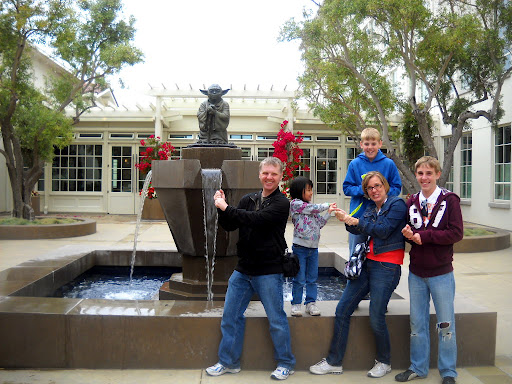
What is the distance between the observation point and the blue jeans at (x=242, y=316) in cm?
338

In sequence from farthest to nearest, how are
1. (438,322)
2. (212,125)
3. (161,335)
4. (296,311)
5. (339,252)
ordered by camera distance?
1. (339,252)
2. (212,125)
3. (296,311)
4. (161,335)
5. (438,322)

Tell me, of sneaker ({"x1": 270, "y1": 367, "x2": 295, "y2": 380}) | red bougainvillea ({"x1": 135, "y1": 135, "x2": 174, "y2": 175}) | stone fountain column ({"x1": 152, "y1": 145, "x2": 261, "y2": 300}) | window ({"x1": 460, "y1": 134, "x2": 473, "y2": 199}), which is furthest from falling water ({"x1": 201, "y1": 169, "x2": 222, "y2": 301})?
window ({"x1": 460, "y1": 134, "x2": 473, "y2": 199})

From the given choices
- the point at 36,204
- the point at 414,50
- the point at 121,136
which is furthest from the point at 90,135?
the point at 414,50

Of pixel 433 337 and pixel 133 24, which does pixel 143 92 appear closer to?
pixel 133 24

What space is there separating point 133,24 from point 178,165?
889 cm

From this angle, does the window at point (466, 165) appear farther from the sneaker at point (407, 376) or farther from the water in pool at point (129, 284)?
the sneaker at point (407, 376)

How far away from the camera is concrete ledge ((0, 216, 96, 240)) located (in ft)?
35.2

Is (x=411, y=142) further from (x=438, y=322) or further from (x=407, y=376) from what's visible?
(x=407, y=376)

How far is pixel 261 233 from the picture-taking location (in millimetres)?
3393

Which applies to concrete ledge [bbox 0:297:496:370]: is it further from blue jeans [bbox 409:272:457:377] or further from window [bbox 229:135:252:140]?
window [bbox 229:135:252:140]

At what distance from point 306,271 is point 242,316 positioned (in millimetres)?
895

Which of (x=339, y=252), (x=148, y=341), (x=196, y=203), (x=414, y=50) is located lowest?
(x=148, y=341)

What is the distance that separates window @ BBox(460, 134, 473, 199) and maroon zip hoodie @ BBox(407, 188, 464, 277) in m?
13.1

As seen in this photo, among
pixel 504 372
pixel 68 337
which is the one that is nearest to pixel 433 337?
pixel 504 372
